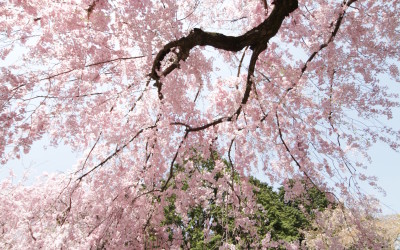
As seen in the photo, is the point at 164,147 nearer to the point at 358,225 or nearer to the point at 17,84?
the point at 17,84

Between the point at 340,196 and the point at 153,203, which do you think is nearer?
the point at 340,196

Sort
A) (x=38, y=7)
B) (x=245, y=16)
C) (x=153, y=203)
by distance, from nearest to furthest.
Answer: (x=38, y=7) < (x=153, y=203) < (x=245, y=16)

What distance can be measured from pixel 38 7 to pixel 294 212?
633 inches

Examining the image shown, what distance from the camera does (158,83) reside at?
4.71m

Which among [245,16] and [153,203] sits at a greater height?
[245,16]

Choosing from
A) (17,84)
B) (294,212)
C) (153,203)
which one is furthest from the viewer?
(294,212)

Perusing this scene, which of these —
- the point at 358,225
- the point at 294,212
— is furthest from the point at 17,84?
the point at 294,212

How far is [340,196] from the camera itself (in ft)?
16.2

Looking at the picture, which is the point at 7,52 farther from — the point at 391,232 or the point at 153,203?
the point at 391,232

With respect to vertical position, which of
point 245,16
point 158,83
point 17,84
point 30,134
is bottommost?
point 30,134

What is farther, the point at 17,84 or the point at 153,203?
the point at 153,203

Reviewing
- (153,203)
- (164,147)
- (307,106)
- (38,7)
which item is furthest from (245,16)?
(153,203)

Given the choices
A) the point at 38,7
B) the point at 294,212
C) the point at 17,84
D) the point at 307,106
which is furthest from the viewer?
the point at 294,212

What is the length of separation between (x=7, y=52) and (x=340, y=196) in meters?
6.14
